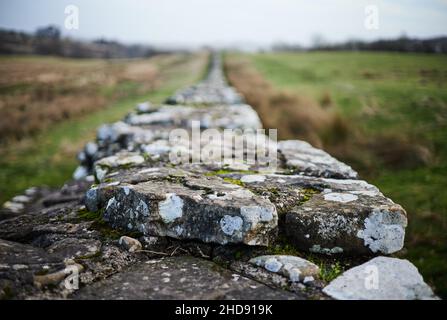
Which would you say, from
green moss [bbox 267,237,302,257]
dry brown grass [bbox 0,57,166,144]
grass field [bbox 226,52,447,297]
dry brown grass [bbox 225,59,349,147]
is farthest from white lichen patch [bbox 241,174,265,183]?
dry brown grass [bbox 0,57,166,144]

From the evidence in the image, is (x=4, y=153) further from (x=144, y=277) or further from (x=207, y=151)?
(x=144, y=277)

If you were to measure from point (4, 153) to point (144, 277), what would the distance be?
7.18 metres

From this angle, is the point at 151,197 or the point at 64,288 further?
the point at 151,197

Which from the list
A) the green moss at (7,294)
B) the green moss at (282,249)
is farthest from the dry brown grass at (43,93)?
the green moss at (282,249)

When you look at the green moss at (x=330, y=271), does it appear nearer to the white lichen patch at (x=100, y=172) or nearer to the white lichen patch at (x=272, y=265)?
the white lichen patch at (x=272, y=265)

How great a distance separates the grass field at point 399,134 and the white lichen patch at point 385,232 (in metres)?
1.44

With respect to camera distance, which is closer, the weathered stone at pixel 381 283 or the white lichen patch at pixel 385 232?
the weathered stone at pixel 381 283

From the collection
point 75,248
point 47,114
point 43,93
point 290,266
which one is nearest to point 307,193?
point 290,266

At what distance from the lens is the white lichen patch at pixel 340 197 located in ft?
7.00

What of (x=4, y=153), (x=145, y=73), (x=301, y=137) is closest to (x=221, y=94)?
(x=301, y=137)

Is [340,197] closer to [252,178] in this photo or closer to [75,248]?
[252,178]

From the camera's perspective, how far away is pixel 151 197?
2098 millimetres

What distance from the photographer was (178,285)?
5.54 ft
